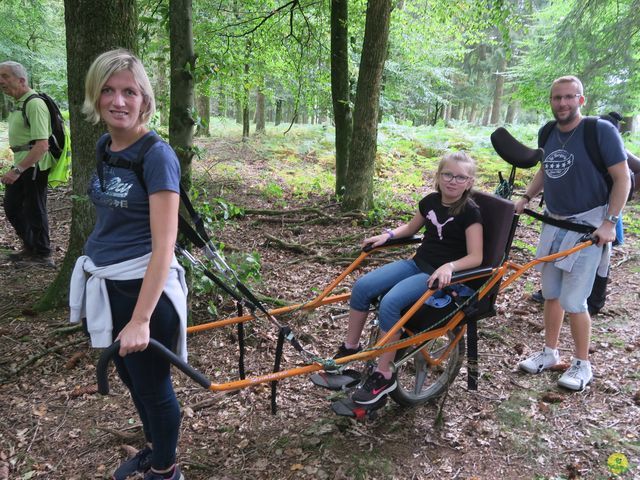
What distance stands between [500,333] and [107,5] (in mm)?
4573

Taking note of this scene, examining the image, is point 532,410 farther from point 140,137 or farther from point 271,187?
point 271,187

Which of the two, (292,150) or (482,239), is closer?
(482,239)

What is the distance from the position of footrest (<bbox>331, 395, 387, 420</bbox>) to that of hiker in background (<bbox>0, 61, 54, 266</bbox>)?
13.7 ft

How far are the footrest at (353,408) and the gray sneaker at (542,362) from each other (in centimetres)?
161

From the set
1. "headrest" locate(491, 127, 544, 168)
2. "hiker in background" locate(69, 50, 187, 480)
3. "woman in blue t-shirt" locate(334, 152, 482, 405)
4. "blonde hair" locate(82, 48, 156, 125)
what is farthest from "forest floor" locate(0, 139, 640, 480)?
"blonde hair" locate(82, 48, 156, 125)

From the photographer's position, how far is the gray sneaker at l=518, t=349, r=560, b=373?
12.5 ft

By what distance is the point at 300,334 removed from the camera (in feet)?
14.1

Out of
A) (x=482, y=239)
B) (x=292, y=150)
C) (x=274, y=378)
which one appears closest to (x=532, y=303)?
(x=482, y=239)

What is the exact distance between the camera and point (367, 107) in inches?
291

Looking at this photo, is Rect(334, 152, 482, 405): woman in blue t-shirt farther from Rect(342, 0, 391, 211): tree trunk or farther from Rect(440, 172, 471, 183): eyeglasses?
Rect(342, 0, 391, 211): tree trunk

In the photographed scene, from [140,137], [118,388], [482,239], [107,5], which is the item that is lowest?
[118,388]

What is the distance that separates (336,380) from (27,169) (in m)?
4.39

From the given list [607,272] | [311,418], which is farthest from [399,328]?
[607,272]

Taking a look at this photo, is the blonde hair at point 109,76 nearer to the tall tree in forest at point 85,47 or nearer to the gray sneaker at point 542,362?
the tall tree in forest at point 85,47
